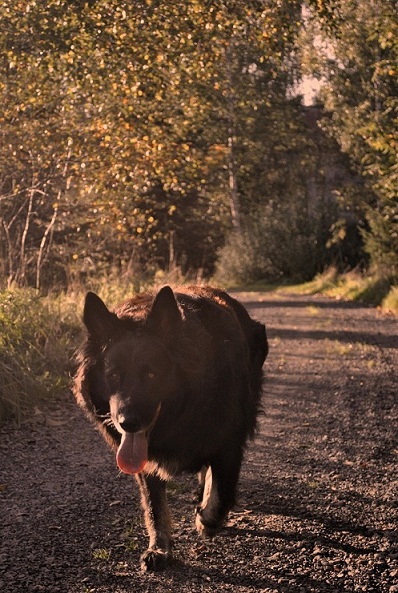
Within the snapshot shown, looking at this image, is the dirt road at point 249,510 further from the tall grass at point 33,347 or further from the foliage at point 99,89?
the foliage at point 99,89

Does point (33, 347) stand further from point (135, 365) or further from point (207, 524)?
point (135, 365)

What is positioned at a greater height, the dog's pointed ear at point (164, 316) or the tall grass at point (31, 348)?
the dog's pointed ear at point (164, 316)

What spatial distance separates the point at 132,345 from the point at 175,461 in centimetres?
73

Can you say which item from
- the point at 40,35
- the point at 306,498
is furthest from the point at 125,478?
the point at 40,35

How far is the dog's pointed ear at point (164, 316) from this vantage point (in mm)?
4398

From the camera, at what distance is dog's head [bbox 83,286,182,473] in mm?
4195

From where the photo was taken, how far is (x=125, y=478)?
6.21m

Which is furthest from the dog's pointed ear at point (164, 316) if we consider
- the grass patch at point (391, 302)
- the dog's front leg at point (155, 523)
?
the grass patch at point (391, 302)

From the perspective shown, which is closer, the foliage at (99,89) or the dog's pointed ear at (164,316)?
the dog's pointed ear at (164,316)

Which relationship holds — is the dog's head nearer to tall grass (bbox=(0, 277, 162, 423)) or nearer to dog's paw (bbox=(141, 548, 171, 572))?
dog's paw (bbox=(141, 548, 171, 572))

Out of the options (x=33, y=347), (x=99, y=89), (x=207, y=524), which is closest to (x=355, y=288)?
(x=99, y=89)

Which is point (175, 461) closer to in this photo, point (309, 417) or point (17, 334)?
point (309, 417)

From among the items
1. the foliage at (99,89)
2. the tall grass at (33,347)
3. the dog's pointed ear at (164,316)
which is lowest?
the tall grass at (33,347)

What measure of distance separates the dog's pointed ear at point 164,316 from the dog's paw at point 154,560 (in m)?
1.15
